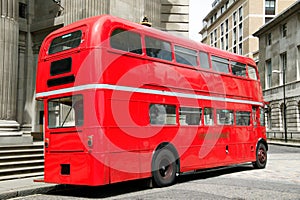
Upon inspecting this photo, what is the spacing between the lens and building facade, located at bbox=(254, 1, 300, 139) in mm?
46500

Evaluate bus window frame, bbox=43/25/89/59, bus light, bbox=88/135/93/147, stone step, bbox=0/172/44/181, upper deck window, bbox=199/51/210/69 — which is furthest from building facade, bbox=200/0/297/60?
bus light, bbox=88/135/93/147

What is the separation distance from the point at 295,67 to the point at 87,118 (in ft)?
137

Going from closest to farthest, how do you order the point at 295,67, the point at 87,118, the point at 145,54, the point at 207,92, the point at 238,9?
the point at 87,118 → the point at 145,54 → the point at 207,92 → the point at 295,67 → the point at 238,9

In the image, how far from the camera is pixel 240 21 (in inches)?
3044

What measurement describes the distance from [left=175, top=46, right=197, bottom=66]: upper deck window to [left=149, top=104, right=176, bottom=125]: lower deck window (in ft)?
5.15

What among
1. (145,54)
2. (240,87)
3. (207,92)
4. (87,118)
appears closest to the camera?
(87,118)

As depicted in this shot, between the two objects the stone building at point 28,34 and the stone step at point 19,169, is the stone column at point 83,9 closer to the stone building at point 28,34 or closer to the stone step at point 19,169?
the stone building at point 28,34

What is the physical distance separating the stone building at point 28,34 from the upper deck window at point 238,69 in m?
6.99

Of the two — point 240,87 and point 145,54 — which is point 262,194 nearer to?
point 145,54

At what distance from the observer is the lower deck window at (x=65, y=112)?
977 cm

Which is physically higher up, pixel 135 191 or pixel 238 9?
pixel 238 9

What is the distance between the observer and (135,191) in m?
10.5

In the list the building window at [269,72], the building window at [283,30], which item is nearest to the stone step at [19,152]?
the building window at [283,30]

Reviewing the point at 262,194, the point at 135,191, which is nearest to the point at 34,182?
the point at 135,191
